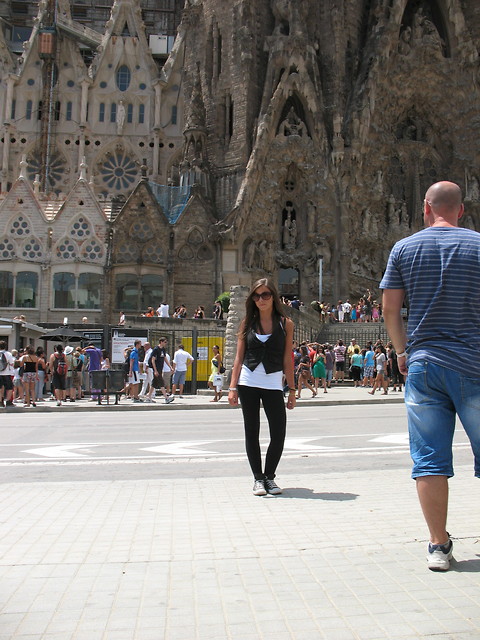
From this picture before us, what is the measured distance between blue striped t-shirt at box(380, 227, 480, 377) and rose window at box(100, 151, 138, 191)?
129 ft

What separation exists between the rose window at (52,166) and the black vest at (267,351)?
37.7 m

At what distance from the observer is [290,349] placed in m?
5.72

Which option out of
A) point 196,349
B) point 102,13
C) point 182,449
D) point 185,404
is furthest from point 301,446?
point 102,13

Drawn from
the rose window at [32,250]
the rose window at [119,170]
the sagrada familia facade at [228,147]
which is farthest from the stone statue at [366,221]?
the rose window at [32,250]

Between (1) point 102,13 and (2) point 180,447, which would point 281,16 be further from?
(2) point 180,447

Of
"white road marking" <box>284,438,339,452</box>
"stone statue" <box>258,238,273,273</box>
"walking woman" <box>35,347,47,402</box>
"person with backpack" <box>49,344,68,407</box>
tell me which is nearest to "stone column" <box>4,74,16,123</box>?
"stone statue" <box>258,238,273,273</box>

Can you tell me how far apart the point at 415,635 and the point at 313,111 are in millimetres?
35942

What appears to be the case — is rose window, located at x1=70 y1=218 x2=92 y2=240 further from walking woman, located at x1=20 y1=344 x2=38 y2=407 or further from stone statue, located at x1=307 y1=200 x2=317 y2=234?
walking woman, located at x1=20 y1=344 x2=38 y2=407

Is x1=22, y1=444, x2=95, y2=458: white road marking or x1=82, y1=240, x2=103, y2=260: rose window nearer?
x1=22, y1=444, x2=95, y2=458: white road marking

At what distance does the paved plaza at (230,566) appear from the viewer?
8.86 ft

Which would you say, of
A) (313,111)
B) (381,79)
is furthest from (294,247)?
(381,79)

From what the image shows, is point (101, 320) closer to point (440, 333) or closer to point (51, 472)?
point (51, 472)

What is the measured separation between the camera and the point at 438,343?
346cm

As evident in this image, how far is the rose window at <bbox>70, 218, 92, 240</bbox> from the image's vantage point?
34094 millimetres
